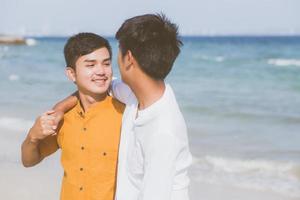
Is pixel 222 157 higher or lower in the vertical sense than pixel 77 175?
lower

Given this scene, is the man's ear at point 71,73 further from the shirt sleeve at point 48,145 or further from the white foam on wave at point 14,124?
the white foam on wave at point 14,124

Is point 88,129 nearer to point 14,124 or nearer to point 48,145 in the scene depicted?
point 48,145

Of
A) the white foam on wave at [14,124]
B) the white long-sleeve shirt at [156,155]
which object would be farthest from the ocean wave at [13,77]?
the white long-sleeve shirt at [156,155]

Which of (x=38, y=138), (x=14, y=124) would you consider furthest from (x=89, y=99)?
(x=14, y=124)

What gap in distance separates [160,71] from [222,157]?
5184 millimetres

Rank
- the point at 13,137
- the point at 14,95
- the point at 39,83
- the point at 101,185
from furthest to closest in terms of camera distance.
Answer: the point at 39,83
the point at 14,95
the point at 13,137
the point at 101,185

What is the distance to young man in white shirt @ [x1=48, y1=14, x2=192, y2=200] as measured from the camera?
6.69ft

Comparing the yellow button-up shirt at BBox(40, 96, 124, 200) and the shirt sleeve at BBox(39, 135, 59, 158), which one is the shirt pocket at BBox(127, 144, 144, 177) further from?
the shirt sleeve at BBox(39, 135, 59, 158)

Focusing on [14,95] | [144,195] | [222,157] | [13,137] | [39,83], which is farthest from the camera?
[39,83]

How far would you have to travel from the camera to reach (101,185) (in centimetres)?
266

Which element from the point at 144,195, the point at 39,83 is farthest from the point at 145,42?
the point at 39,83

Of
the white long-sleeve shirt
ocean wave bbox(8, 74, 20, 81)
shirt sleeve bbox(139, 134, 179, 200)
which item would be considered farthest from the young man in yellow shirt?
ocean wave bbox(8, 74, 20, 81)

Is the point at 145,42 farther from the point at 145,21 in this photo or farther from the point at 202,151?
the point at 202,151

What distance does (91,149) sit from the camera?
2682 mm
